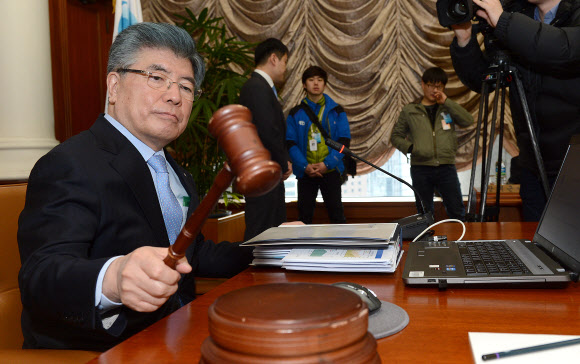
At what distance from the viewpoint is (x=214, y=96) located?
3.77 meters

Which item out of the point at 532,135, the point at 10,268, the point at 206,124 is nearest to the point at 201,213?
the point at 10,268

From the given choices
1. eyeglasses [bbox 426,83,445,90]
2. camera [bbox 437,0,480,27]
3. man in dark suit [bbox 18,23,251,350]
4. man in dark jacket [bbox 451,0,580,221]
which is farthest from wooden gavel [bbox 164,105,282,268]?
eyeglasses [bbox 426,83,445,90]

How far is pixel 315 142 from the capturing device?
13.1 feet

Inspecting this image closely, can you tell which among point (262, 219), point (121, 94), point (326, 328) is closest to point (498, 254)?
point (326, 328)

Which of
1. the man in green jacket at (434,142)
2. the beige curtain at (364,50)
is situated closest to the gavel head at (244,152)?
the man in green jacket at (434,142)

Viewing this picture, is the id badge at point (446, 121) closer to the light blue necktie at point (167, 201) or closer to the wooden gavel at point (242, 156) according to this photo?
the light blue necktie at point (167, 201)

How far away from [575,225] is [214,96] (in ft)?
10.4

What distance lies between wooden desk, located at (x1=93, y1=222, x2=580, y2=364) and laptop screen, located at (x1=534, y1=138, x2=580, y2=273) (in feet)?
0.20

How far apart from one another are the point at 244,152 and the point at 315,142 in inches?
141

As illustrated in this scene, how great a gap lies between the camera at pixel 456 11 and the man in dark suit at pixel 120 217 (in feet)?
3.14

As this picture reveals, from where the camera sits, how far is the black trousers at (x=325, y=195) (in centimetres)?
399

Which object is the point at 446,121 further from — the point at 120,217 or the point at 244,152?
the point at 244,152

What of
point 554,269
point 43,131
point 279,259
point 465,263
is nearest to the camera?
point 554,269

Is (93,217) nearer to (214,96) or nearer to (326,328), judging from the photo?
(326,328)
